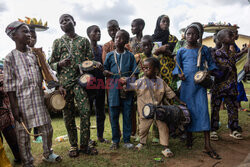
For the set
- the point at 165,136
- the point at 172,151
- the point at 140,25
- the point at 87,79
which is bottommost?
the point at 172,151

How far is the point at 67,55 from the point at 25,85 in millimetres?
922

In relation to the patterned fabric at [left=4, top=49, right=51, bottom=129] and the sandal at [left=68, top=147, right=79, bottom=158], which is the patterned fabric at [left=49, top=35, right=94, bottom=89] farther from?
the sandal at [left=68, top=147, right=79, bottom=158]

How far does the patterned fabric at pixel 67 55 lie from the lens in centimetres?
363

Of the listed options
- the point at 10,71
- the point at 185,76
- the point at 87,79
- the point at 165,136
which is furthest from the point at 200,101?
the point at 10,71

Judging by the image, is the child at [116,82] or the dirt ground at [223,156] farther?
the child at [116,82]

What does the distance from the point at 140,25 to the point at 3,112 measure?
3309 millimetres

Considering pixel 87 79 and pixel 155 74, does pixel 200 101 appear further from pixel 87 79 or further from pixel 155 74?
pixel 87 79

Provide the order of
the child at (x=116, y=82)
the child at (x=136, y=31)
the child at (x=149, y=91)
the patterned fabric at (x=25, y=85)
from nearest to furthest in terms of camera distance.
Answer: the patterned fabric at (x=25, y=85) < the child at (x=149, y=91) < the child at (x=116, y=82) < the child at (x=136, y=31)

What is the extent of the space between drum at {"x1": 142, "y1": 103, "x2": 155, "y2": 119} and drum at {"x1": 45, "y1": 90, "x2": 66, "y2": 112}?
1.42 m

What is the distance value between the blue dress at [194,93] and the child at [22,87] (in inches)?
101

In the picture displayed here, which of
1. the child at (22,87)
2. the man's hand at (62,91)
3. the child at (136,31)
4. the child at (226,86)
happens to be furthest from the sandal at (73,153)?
the child at (226,86)

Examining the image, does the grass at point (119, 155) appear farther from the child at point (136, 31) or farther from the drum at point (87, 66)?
the child at point (136, 31)

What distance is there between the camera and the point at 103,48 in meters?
4.60

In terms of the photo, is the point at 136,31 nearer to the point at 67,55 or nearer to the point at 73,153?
the point at 67,55
